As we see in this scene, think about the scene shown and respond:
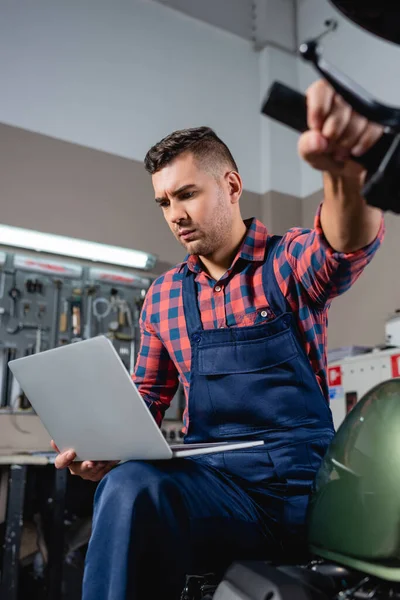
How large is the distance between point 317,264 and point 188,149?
528 millimetres

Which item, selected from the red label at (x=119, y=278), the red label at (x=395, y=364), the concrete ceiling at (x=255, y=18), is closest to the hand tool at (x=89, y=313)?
the red label at (x=119, y=278)

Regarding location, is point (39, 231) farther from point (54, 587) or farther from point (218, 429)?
point (218, 429)

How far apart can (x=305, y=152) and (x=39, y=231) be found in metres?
2.54

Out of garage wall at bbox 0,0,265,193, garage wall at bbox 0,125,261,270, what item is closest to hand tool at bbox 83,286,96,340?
garage wall at bbox 0,125,261,270

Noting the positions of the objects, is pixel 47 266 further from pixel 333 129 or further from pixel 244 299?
pixel 333 129

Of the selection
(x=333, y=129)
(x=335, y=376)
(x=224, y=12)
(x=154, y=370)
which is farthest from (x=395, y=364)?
(x=224, y=12)

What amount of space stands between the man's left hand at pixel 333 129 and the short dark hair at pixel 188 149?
30.7 inches

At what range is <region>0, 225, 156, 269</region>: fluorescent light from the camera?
2.77m

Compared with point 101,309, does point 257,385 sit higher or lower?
lower

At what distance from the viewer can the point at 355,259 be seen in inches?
30.0

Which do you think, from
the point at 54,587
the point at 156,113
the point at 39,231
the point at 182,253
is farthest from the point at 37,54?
the point at 54,587

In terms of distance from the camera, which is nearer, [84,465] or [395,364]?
[84,465]

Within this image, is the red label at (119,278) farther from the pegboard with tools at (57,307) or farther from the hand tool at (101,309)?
the hand tool at (101,309)

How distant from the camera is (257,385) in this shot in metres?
0.99
